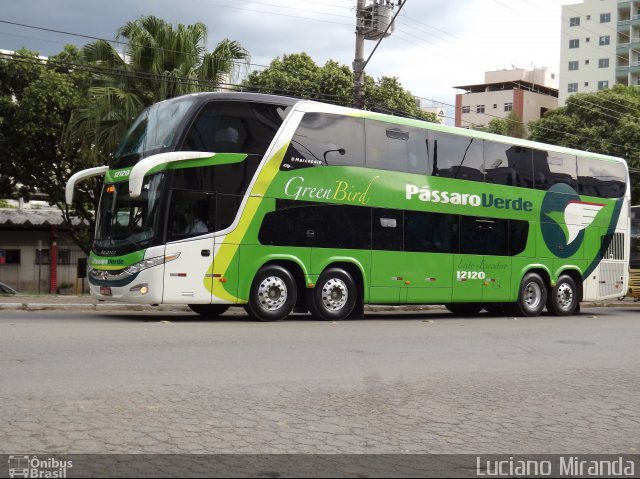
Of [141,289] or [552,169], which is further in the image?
[552,169]

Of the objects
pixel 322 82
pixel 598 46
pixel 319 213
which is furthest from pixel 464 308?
pixel 598 46

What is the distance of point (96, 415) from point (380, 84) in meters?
34.8

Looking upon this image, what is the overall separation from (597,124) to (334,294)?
1419 inches

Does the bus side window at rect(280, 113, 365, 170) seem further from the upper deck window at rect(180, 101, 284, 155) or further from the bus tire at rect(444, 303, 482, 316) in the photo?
the bus tire at rect(444, 303, 482, 316)

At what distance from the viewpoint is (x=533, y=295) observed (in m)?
20.1

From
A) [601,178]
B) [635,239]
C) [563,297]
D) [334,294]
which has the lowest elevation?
[563,297]

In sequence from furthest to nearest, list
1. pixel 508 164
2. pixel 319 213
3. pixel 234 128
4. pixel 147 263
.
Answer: pixel 508 164 → pixel 319 213 → pixel 234 128 → pixel 147 263

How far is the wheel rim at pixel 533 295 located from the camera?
1998 centimetres

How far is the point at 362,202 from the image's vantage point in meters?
16.5

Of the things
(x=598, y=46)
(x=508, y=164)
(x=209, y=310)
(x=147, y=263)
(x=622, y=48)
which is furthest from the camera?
(x=598, y=46)

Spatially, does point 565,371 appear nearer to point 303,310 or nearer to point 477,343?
point 477,343

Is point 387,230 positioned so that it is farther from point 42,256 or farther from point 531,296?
point 42,256

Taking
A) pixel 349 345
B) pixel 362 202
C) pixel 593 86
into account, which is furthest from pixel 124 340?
pixel 593 86

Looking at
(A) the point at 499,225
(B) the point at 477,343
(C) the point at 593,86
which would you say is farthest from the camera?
(C) the point at 593,86
